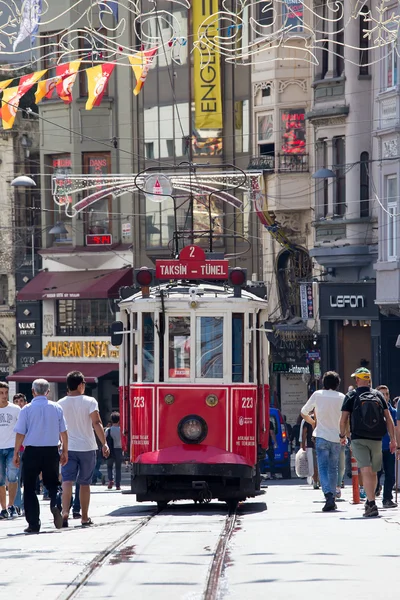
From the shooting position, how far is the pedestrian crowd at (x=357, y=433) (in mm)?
16141

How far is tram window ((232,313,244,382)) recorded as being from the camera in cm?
1892

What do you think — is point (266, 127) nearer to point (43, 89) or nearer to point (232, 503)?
point (43, 89)

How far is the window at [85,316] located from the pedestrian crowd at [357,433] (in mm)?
29278

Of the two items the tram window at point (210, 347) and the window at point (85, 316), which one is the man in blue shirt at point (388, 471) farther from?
the window at point (85, 316)

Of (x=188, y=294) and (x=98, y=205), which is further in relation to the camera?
(x=98, y=205)

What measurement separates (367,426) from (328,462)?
69.1 inches

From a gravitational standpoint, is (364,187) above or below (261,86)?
below

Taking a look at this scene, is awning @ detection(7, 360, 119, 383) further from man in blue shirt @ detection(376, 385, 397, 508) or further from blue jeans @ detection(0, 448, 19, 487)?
man in blue shirt @ detection(376, 385, 397, 508)

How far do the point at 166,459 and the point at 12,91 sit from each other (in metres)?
11.4

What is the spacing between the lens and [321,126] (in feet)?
133

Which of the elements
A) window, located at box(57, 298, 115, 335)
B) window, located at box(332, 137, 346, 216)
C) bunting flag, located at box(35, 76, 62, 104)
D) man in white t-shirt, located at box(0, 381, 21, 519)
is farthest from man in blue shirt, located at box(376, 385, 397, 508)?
window, located at box(57, 298, 115, 335)

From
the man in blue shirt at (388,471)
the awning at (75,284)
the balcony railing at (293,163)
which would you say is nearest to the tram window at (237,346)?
the man in blue shirt at (388,471)

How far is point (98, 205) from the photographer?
49.4 m

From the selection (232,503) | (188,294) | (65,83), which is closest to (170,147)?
(65,83)
